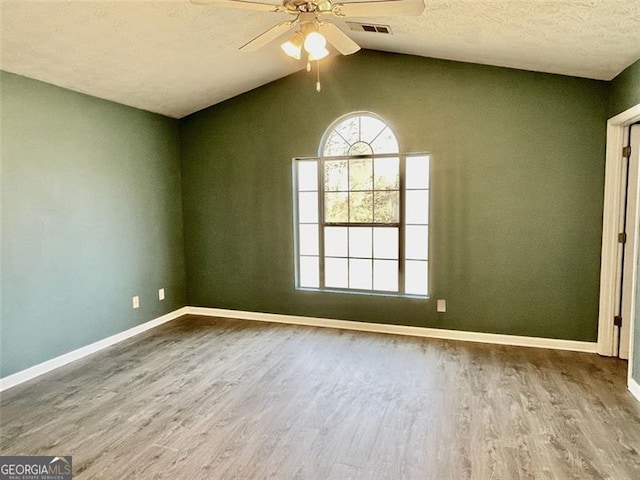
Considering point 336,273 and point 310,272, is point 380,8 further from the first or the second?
point 310,272

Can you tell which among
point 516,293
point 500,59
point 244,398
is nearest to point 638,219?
point 516,293

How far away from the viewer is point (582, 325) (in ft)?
12.2

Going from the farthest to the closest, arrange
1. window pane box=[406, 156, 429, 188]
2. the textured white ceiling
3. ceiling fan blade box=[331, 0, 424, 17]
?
1. window pane box=[406, 156, 429, 188]
2. the textured white ceiling
3. ceiling fan blade box=[331, 0, 424, 17]

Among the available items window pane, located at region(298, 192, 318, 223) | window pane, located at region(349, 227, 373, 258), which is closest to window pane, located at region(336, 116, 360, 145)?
window pane, located at region(298, 192, 318, 223)

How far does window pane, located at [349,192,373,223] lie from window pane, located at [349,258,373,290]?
1.57ft

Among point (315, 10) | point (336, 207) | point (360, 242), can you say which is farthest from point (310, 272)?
point (315, 10)

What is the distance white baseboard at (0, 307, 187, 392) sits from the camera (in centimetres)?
317

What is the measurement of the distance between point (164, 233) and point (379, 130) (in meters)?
2.86

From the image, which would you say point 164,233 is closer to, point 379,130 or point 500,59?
point 379,130

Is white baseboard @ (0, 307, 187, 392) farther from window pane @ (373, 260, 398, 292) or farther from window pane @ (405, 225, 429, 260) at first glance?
window pane @ (405, 225, 429, 260)

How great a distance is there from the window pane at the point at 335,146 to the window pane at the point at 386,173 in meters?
0.40

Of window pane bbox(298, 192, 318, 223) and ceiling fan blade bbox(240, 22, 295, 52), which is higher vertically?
ceiling fan blade bbox(240, 22, 295, 52)

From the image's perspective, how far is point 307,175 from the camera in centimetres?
465

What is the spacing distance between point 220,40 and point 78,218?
2116mm
